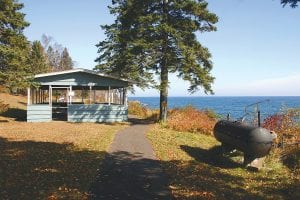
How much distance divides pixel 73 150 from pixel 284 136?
500 inches

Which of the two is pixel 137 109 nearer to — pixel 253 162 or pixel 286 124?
pixel 286 124

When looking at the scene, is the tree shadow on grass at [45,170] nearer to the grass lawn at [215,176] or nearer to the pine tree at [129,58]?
the grass lawn at [215,176]

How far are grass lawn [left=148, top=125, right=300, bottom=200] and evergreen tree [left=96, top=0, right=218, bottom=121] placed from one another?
9433mm

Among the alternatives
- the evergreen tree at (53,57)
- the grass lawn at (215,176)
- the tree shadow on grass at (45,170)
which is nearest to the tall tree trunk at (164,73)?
the grass lawn at (215,176)

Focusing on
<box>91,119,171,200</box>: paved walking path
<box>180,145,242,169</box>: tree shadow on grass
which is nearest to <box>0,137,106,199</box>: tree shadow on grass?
<box>91,119,171,200</box>: paved walking path

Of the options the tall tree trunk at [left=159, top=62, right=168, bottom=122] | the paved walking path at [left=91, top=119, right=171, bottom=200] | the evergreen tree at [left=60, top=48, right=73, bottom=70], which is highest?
the evergreen tree at [left=60, top=48, right=73, bottom=70]

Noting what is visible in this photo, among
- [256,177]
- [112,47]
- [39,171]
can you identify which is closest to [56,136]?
[39,171]

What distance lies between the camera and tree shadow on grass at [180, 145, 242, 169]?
16.1 m

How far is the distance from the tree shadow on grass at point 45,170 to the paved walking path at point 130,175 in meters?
0.48

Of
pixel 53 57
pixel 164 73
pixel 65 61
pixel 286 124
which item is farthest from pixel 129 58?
pixel 65 61

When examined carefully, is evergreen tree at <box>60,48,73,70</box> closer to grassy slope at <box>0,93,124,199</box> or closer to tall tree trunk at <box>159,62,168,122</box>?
tall tree trunk at <box>159,62,168,122</box>

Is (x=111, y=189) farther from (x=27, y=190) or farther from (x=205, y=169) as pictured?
(x=205, y=169)

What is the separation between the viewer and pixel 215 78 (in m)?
29.0

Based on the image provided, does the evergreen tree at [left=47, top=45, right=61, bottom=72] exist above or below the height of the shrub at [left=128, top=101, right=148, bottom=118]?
above
